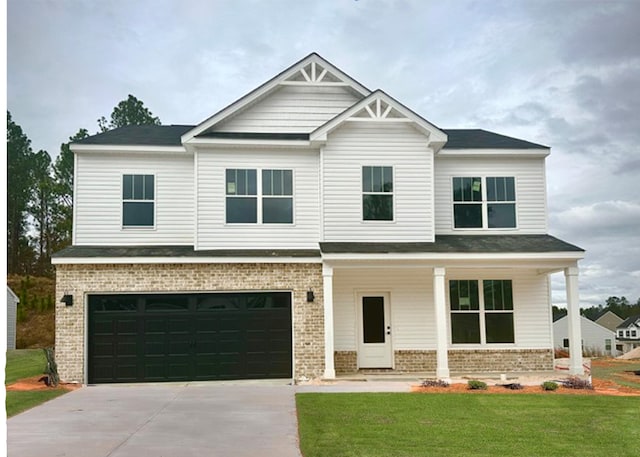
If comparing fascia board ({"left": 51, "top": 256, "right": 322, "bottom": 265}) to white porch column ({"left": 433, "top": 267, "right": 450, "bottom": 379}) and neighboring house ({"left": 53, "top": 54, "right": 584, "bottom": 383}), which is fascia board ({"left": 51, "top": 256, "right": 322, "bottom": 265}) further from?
white porch column ({"left": 433, "top": 267, "right": 450, "bottom": 379})

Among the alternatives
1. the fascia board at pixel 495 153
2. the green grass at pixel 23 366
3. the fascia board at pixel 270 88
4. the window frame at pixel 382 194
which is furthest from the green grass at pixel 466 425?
the green grass at pixel 23 366

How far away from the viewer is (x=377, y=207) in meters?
15.5

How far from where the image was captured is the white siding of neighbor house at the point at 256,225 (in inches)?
600

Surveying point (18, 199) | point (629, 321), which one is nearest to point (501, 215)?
point (18, 199)

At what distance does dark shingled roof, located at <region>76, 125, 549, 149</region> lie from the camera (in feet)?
51.2

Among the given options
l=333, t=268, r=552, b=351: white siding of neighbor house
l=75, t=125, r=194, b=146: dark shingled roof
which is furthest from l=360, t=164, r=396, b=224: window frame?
l=75, t=125, r=194, b=146: dark shingled roof

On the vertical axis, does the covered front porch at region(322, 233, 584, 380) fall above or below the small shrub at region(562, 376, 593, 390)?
above

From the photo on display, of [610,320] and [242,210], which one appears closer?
[242,210]

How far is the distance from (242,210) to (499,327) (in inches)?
290

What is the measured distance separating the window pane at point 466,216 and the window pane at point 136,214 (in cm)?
799

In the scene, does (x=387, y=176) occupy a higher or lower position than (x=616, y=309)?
higher

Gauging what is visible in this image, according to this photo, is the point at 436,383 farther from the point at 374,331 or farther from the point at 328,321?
the point at 374,331

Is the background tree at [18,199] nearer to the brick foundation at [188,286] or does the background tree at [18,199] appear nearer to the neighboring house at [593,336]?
the brick foundation at [188,286]

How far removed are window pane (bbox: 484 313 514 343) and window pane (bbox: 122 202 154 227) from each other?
9123 millimetres
